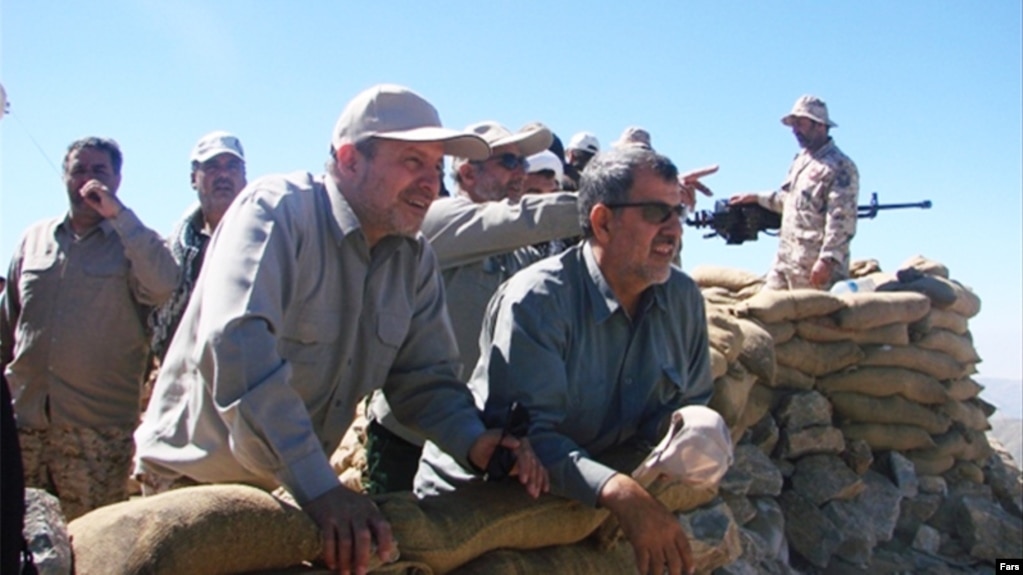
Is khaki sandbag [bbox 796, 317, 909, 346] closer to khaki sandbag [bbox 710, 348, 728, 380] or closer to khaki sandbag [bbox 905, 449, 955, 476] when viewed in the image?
khaki sandbag [bbox 905, 449, 955, 476]

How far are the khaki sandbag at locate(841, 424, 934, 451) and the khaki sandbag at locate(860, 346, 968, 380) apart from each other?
0.45 metres

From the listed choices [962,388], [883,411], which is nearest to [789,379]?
[883,411]

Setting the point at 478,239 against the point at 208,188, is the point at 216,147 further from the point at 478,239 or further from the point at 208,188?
the point at 478,239

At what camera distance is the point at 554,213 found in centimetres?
374

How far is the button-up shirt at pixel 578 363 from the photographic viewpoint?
2.74 m

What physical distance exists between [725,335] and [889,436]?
2.20m

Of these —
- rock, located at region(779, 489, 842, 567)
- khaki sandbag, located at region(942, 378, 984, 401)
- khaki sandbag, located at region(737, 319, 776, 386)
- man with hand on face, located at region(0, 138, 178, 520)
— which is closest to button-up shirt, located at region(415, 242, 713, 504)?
man with hand on face, located at region(0, 138, 178, 520)

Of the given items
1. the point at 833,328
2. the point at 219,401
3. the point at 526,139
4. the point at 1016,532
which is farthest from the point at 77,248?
the point at 1016,532

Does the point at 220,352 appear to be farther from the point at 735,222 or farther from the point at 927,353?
the point at 735,222

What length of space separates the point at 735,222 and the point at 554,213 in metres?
6.20

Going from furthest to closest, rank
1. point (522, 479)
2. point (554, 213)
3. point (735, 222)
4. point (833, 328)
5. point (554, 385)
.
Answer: point (735, 222), point (833, 328), point (554, 213), point (554, 385), point (522, 479)

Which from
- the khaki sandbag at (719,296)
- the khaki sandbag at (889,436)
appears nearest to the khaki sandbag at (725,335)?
the khaki sandbag at (719,296)

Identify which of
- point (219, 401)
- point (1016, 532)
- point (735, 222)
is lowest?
point (1016, 532)

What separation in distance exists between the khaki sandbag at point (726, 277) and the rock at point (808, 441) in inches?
71.0
